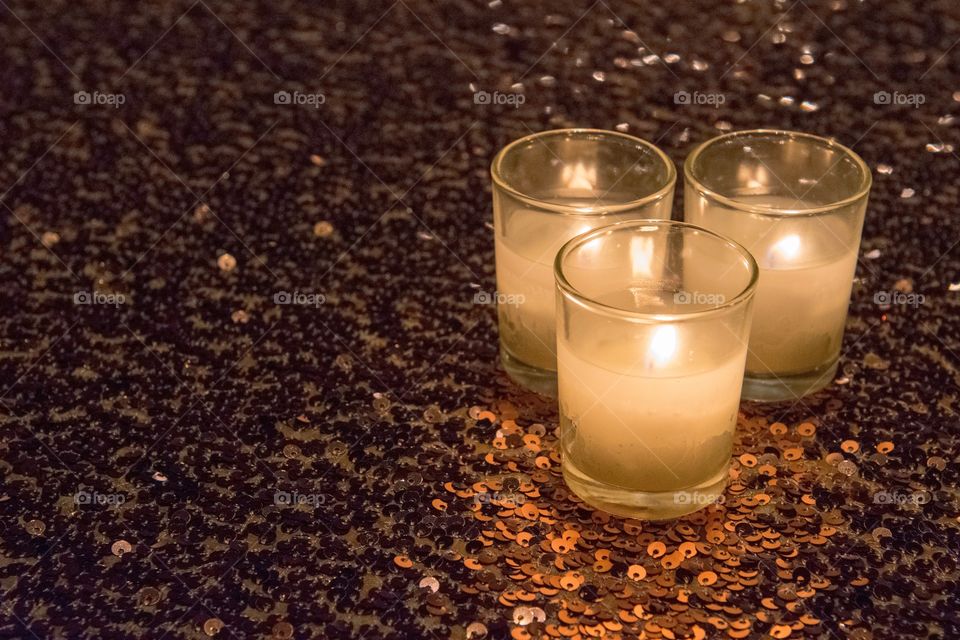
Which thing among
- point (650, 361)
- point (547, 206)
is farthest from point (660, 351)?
point (547, 206)

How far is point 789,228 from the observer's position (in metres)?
0.86

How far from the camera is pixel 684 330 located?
2.46 feet

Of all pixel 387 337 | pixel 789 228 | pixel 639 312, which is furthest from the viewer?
pixel 387 337

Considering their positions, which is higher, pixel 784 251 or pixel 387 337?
pixel 784 251

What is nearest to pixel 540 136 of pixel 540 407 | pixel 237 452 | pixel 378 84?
pixel 540 407

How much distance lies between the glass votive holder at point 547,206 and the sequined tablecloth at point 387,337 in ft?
0.16

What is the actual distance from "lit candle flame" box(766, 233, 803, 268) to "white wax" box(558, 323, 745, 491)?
0.36 feet

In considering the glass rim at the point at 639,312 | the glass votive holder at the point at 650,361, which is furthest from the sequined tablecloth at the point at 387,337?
the glass rim at the point at 639,312

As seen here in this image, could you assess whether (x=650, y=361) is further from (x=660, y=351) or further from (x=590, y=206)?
(x=590, y=206)

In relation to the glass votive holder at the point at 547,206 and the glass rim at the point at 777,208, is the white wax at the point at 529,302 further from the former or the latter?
the glass rim at the point at 777,208

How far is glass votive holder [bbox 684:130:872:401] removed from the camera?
2.81ft

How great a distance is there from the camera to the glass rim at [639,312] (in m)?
0.73

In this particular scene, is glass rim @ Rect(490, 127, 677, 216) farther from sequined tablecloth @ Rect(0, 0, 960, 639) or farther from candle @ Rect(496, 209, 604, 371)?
sequined tablecloth @ Rect(0, 0, 960, 639)

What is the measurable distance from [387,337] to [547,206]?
0.21 m
